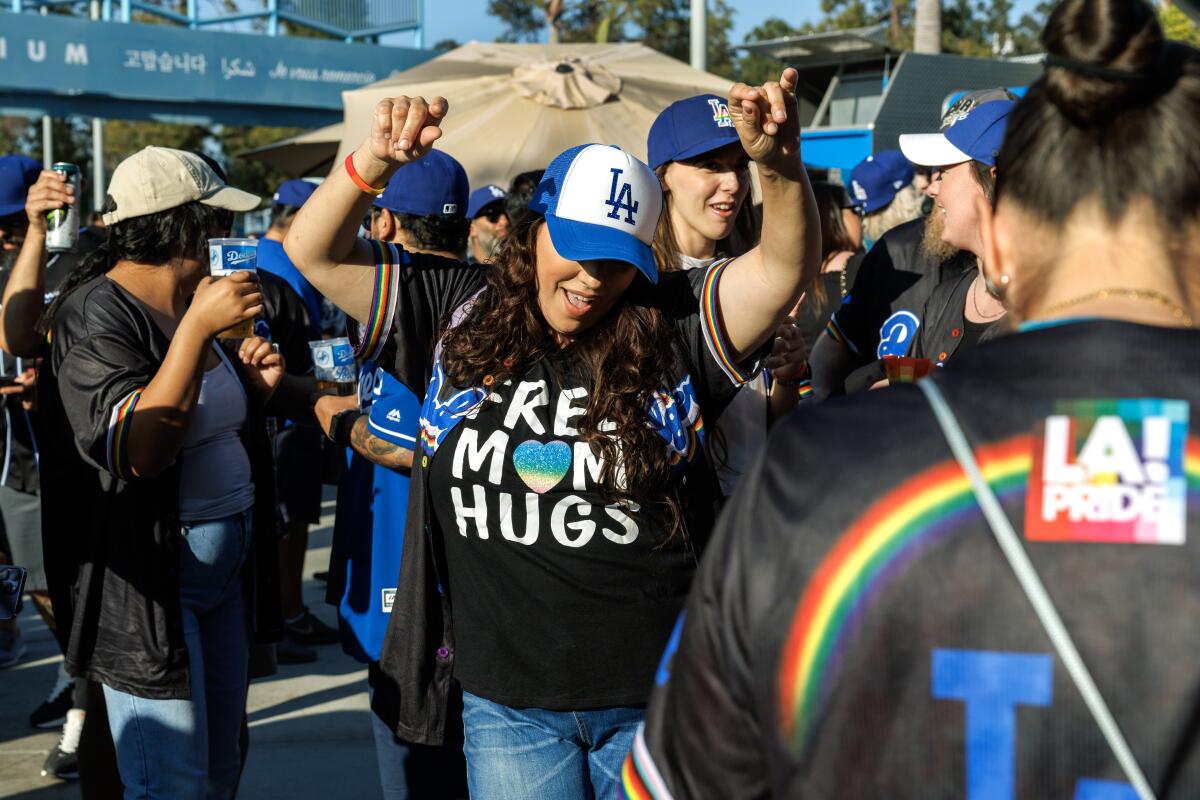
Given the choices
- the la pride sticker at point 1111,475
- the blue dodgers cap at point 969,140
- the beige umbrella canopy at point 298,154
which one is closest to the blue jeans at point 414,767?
the blue dodgers cap at point 969,140

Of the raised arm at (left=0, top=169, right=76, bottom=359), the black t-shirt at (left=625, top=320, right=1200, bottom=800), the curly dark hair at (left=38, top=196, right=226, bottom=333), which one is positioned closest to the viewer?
the black t-shirt at (left=625, top=320, right=1200, bottom=800)

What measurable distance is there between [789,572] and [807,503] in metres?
0.07

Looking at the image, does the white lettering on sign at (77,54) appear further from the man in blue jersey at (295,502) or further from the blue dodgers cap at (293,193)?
the man in blue jersey at (295,502)

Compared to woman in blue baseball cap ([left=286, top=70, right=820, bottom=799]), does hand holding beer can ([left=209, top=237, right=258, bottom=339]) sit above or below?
above

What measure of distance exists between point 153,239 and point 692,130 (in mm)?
1418

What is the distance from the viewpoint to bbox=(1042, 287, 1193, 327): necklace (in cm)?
119

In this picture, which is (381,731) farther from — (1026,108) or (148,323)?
(1026,108)

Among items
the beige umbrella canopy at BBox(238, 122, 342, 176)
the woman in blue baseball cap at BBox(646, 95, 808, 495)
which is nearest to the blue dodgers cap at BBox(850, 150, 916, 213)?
the woman in blue baseball cap at BBox(646, 95, 808, 495)

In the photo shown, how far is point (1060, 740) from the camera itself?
113 centimetres

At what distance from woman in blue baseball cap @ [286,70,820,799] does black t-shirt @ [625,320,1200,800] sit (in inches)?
43.6

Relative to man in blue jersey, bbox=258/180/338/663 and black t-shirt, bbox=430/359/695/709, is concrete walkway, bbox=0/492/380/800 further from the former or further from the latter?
black t-shirt, bbox=430/359/695/709

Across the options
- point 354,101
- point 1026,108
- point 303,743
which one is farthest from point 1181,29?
point 1026,108

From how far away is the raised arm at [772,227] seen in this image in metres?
2.20

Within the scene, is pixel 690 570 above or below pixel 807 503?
below
